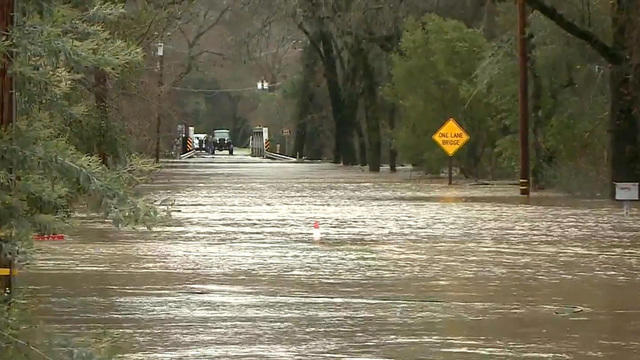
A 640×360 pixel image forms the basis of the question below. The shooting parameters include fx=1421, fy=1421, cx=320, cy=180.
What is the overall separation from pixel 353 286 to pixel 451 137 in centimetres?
3286

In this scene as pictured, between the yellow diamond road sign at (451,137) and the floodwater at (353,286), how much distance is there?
16947 mm

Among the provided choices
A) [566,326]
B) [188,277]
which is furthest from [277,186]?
[566,326]

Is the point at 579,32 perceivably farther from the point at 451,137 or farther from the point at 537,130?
the point at 451,137

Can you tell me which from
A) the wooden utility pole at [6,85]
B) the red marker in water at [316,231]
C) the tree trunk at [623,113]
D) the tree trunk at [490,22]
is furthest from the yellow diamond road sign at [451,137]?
the wooden utility pole at [6,85]

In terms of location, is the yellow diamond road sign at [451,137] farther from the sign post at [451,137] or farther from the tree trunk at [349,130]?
the tree trunk at [349,130]

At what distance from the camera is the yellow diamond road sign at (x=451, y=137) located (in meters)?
49.5

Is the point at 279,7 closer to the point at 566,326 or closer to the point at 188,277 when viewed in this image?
the point at 188,277

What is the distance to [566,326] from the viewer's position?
13859 millimetres

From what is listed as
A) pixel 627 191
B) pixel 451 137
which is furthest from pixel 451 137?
pixel 627 191

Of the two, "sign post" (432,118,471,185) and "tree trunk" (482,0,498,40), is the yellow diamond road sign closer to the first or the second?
"sign post" (432,118,471,185)

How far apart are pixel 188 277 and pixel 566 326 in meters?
6.08

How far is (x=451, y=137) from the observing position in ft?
163

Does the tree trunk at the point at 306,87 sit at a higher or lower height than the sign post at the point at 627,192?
higher

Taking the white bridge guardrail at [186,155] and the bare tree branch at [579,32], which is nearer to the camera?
the bare tree branch at [579,32]
